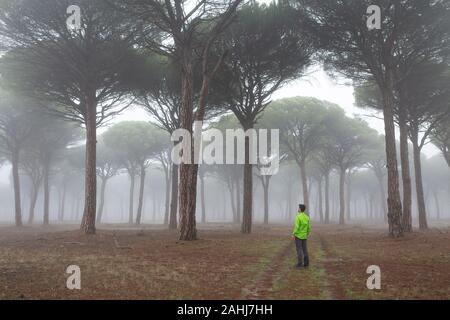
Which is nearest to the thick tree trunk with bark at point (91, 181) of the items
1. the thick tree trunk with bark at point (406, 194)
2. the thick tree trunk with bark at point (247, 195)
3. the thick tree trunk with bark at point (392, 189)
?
the thick tree trunk with bark at point (247, 195)

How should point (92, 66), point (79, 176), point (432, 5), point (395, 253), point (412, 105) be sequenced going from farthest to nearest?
point (79, 176) → point (412, 105) → point (92, 66) → point (432, 5) → point (395, 253)

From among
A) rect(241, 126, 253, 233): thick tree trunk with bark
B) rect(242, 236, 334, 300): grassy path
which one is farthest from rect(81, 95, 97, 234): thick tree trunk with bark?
rect(242, 236, 334, 300): grassy path

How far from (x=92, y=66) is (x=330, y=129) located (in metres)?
26.5

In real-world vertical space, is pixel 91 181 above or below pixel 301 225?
above

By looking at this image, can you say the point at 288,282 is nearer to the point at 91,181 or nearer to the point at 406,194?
the point at 91,181

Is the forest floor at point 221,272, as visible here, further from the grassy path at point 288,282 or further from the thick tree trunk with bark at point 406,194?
the thick tree trunk with bark at point 406,194

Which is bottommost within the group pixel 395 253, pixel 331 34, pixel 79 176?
pixel 395 253

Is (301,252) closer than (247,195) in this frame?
Yes

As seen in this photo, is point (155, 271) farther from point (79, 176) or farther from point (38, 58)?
point (79, 176)

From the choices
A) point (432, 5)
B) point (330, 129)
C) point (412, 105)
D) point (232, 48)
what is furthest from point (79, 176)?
point (432, 5)

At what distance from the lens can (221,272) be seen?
9492mm

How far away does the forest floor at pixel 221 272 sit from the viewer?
721 centimetres

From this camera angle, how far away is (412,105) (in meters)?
24.6

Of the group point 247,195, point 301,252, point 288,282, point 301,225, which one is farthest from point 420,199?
point 288,282
